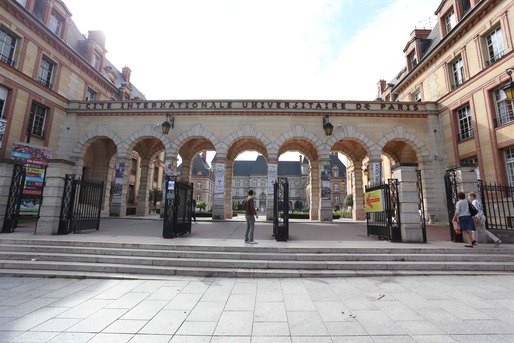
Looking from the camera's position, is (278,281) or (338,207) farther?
(338,207)

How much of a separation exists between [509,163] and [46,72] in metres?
28.8

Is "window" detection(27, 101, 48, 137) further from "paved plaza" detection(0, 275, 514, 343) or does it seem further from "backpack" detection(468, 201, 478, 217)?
"backpack" detection(468, 201, 478, 217)

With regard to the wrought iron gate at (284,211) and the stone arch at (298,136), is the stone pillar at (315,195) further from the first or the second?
the wrought iron gate at (284,211)

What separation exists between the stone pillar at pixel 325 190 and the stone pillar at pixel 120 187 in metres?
13.5

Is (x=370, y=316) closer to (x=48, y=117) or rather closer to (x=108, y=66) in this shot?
(x=48, y=117)

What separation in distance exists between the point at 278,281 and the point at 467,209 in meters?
6.97

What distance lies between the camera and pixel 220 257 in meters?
6.91

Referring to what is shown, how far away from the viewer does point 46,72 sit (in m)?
16.7

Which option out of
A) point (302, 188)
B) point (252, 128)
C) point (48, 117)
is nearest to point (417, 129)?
point (252, 128)

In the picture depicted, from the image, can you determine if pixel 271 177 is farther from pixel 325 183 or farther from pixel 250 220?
pixel 250 220

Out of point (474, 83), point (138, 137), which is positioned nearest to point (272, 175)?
point (138, 137)

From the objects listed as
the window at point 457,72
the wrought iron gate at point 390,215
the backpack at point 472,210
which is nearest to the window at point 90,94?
the wrought iron gate at point 390,215

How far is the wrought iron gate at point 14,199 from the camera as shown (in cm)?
950

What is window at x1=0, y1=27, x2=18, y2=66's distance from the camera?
13.9 metres
